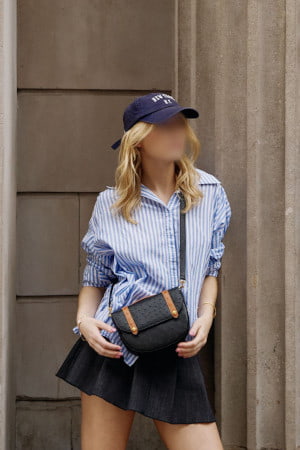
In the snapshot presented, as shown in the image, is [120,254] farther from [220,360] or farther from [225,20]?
[225,20]

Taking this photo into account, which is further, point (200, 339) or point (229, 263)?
point (229, 263)

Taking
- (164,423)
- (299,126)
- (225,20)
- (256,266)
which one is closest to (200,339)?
(164,423)

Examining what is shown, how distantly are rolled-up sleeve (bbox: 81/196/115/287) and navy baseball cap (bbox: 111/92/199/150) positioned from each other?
48 cm

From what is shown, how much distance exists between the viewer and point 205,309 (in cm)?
389

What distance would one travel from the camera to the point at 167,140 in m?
3.87

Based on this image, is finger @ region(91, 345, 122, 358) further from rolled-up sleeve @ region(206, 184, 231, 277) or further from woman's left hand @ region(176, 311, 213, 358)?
rolled-up sleeve @ region(206, 184, 231, 277)

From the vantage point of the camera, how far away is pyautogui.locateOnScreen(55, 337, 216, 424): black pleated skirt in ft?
12.3

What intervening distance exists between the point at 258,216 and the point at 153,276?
857mm

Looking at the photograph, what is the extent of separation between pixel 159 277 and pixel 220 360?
114 cm

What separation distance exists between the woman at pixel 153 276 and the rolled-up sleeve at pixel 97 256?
→ 0.01 m

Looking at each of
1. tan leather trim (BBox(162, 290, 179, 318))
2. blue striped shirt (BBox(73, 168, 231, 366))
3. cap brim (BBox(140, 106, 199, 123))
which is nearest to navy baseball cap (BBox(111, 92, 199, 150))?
cap brim (BBox(140, 106, 199, 123))

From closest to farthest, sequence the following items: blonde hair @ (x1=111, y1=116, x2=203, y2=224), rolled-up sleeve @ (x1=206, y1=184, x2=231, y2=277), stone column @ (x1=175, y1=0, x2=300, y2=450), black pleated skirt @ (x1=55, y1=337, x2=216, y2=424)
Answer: black pleated skirt @ (x1=55, y1=337, x2=216, y2=424) < blonde hair @ (x1=111, y1=116, x2=203, y2=224) < rolled-up sleeve @ (x1=206, y1=184, x2=231, y2=277) < stone column @ (x1=175, y1=0, x2=300, y2=450)

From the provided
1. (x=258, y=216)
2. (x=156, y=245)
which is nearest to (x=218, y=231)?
(x=156, y=245)

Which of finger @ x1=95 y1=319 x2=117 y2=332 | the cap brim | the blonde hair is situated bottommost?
finger @ x1=95 y1=319 x2=117 y2=332
